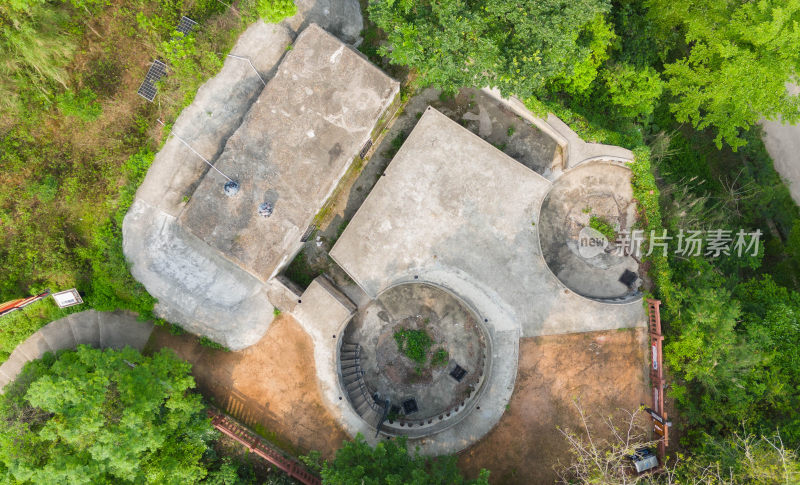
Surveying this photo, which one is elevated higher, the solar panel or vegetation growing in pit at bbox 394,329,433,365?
the solar panel

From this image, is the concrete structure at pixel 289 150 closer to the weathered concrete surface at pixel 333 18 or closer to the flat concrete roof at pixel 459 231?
the weathered concrete surface at pixel 333 18

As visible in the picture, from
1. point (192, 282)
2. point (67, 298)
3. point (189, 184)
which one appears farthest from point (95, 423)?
point (189, 184)

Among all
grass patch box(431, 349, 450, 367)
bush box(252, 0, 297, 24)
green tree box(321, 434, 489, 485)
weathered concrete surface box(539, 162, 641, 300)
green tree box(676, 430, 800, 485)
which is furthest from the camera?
grass patch box(431, 349, 450, 367)

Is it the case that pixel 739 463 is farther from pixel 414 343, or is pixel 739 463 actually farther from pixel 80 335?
pixel 80 335

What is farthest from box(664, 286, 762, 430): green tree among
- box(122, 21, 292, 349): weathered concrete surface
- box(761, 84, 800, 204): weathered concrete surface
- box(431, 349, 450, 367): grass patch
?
box(122, 21, 292, 349): weathered concrete surface

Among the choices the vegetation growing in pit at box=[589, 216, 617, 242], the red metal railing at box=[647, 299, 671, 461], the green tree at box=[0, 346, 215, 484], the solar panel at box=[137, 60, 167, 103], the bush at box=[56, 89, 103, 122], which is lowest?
the green tree at box=[0, 346, 215, 484]

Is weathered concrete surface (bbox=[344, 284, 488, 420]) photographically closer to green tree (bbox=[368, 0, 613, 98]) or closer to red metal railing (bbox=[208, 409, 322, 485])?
red metal railing (bbox=[208, 409, 322, 485])
